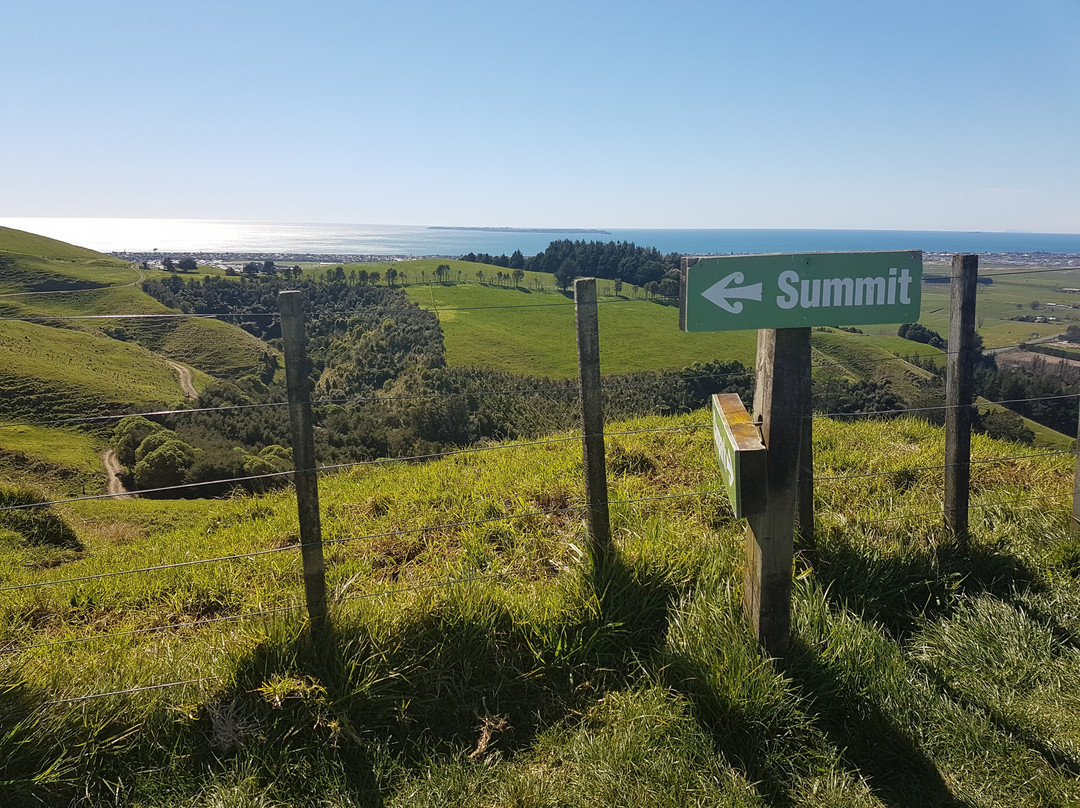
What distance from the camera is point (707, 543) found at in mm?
4230

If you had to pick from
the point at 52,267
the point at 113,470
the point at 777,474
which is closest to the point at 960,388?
the point at 777,474

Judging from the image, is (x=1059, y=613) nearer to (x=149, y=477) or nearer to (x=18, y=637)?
(x=18, y=637)

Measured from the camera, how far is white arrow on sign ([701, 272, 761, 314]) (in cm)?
294

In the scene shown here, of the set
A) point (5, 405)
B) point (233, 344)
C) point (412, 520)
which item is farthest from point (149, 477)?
point (233, 344)

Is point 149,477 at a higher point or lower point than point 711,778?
lower

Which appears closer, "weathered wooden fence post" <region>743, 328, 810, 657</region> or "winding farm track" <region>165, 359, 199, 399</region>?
"weathered wooden fence post" <region>743, 328, 810, 657</region>

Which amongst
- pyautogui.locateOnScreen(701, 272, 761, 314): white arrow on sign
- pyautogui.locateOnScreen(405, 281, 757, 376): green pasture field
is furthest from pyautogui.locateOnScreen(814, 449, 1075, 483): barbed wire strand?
pyautogui.locateOnScreen(405, 281, 757, 376): green pasture field

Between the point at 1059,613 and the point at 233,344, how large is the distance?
82.6 metres

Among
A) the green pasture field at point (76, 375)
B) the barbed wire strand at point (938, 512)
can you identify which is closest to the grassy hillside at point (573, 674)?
the barbed wire strand at point (938, 512)

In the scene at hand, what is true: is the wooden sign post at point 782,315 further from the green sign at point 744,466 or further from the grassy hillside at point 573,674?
the grassy hillside at point 573,674

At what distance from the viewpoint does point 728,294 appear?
2943 mm

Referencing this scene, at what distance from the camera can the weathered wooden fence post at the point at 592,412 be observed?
3.74 metres

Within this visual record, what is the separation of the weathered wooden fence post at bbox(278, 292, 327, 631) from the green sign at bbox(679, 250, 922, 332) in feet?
6.32

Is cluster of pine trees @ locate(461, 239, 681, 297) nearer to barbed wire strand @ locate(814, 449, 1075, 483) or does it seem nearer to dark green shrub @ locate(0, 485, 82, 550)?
barbed wire strand @ locate(814, 449, 1075, 483)
